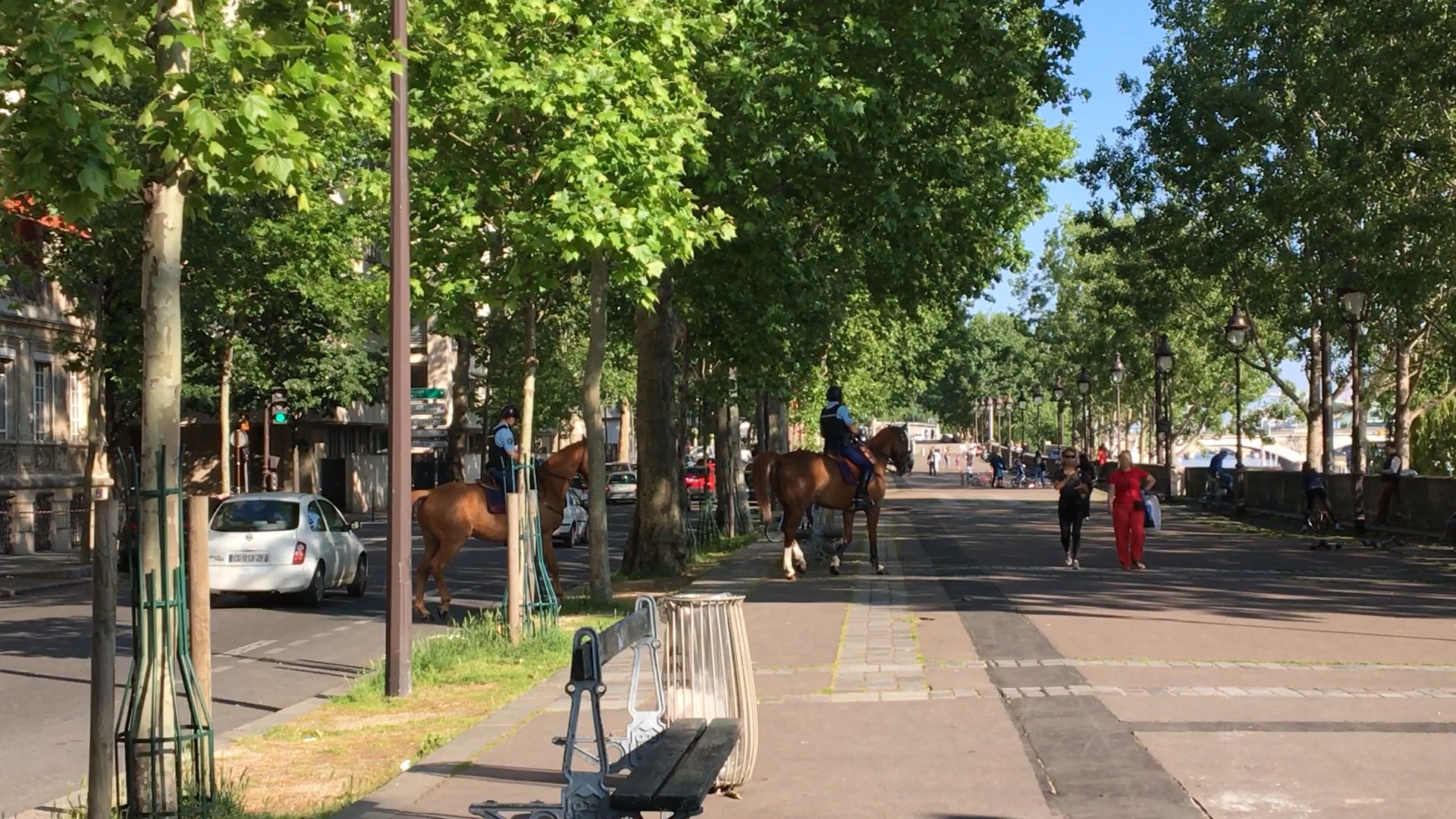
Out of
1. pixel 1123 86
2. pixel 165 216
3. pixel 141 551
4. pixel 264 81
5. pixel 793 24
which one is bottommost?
pixel 141 551

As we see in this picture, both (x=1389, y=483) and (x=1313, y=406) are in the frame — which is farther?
(x=1313, y=406)

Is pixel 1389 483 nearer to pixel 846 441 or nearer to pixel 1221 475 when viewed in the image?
pixel 846 441

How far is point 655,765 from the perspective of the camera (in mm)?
7094

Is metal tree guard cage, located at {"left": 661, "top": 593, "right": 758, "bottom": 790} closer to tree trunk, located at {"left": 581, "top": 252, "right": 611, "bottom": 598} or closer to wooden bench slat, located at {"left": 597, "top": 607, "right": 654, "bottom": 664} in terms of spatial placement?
wooden bench slat, located at {"left": 597, "top": 607, "right": 654, "bottom": 664}

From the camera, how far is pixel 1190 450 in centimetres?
13688

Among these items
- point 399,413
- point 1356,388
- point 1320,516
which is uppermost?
point 1356,388

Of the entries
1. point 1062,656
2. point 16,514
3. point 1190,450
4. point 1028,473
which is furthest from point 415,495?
point 1190,450

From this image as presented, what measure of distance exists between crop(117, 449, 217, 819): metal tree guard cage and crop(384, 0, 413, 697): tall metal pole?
181 inches

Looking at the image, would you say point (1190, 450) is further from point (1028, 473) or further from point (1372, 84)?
point (1372, 84)

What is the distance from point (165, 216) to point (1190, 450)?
134 meters

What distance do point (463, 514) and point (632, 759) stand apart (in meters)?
13.0

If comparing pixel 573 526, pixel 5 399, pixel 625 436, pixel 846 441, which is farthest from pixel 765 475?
pixel 625 436

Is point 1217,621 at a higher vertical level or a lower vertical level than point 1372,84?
lower

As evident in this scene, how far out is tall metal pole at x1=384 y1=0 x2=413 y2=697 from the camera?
1286 cm
